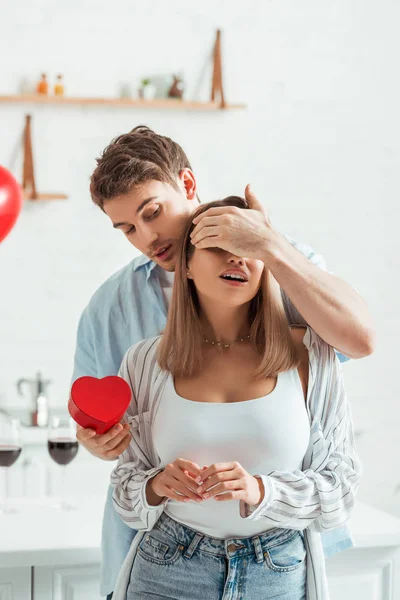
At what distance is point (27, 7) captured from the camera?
3.04 m

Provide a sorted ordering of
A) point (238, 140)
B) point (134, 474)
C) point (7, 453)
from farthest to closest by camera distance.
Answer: point (238, 140)
point (7, 453)
point (134, 474)

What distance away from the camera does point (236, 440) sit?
54.5 inches

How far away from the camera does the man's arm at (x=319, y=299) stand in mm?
1349

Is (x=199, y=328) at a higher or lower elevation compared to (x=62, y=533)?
higher

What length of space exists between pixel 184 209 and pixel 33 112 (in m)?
1.66

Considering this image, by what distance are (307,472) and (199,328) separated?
34cm

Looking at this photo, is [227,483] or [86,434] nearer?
[227,483]

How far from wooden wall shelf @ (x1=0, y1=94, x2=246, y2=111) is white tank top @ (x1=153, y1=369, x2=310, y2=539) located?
Answer: 6.28 ft

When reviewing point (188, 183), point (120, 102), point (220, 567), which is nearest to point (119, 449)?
point (220, 567)

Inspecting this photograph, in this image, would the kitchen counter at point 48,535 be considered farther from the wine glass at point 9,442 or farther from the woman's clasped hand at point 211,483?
the woman's clasped hand at point 211,483

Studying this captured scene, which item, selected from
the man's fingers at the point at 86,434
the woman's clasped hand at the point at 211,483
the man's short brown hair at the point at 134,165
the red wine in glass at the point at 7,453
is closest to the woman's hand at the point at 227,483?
the woman's clasped hand at the point at 211,483

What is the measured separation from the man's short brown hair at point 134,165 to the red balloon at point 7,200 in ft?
1.90

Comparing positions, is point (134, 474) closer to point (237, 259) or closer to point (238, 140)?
point (237, 259)

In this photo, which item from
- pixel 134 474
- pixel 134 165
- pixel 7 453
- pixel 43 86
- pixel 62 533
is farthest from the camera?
pixel 43 86
